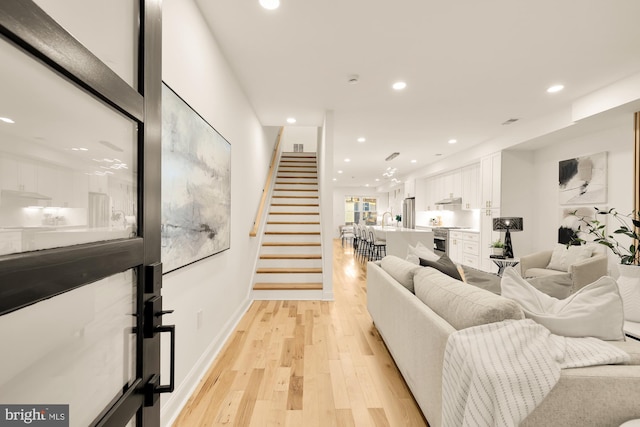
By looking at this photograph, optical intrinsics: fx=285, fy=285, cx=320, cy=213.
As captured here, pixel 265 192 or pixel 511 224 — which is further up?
pixel 265 192

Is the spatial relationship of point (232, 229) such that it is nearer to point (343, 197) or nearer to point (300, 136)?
point (300, 136)

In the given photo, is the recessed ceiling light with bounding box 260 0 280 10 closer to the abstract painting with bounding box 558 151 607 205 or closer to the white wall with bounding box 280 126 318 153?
the abstract painting with bounding box 558 151 607 205

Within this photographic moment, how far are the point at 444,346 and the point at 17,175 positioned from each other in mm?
1568

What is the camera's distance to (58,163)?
595 mm

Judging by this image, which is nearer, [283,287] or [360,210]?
[283,287]

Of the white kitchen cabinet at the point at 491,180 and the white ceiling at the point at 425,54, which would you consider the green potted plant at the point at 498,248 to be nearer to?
the white kitchen cabinet at the point at 491,180

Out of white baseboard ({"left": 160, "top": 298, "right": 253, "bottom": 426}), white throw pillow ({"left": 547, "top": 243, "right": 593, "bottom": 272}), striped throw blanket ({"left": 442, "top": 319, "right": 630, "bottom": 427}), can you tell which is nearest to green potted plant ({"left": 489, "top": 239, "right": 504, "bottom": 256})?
→ white throw pillow ({"left": 547, "top": 243, "right": 593, "bottom": 272})

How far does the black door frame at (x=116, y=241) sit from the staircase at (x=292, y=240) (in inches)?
134

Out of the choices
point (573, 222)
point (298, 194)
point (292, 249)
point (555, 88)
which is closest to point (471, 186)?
point (573, 222)

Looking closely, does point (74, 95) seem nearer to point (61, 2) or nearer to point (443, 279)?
point (61, 2)

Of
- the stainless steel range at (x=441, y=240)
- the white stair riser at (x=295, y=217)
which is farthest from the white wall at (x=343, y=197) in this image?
the white stair riser at (x=295, y=217)

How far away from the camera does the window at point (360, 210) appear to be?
14.5 meters

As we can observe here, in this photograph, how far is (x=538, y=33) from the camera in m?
2.46

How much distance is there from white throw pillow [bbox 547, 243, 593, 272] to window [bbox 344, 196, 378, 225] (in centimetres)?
1038
